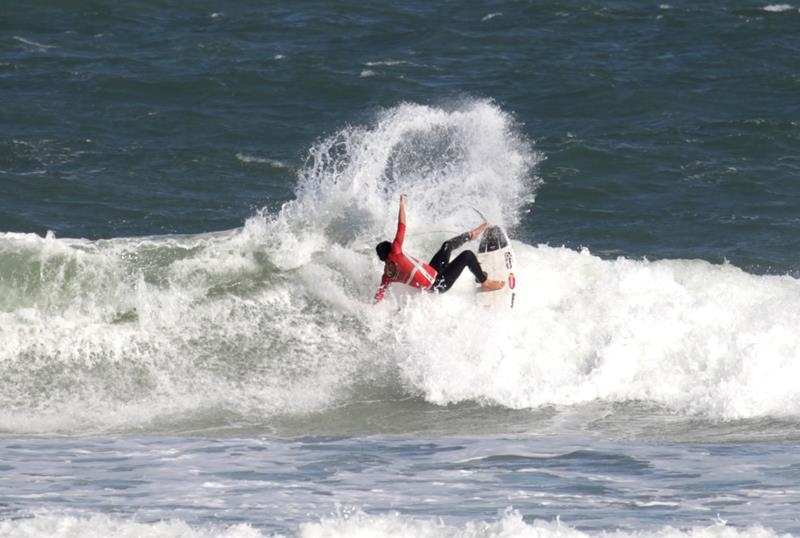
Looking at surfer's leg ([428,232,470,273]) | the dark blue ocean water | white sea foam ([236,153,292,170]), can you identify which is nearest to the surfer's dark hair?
surfer's leg ([428,232,470,273])

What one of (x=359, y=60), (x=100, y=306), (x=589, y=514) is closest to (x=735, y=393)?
(x=589, y=514)

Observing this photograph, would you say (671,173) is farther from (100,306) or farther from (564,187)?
(100,306)

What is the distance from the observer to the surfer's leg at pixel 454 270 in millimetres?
12836

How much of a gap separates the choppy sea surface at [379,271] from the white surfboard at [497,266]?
20 cm

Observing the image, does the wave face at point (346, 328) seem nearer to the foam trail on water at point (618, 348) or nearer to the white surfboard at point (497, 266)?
the foam trail on water at point (618, 348)

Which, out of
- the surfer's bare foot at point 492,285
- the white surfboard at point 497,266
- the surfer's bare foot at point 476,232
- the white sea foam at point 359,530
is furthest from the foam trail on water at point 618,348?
the white sea foam at point 359,530

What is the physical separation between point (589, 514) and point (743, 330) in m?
5.73

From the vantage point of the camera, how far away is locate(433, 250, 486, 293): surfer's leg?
12836 mm

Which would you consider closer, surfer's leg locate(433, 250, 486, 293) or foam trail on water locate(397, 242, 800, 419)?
foam trail on water locate(397, 242, 800, 419)

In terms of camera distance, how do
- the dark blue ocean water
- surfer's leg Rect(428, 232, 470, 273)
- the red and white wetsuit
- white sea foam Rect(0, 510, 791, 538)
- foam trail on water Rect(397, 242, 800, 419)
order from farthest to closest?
the dark blue ocean water → surfer's leg Rect(428, 232, 470, 273) → the red and white wetsuit → foam trail on water Rect(397, 242, 800, 419) → white sea foam Rect(0, 510, 791, 538)

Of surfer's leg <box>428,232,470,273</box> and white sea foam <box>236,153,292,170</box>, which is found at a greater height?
white sea foam <box>236,153,292,170</box>

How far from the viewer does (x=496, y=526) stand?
7285 mm

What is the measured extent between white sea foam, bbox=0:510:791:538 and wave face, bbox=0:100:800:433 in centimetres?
392

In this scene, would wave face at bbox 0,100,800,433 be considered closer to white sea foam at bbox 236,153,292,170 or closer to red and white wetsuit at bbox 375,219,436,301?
red and white wetsuit at bbox 375,219,436,301
